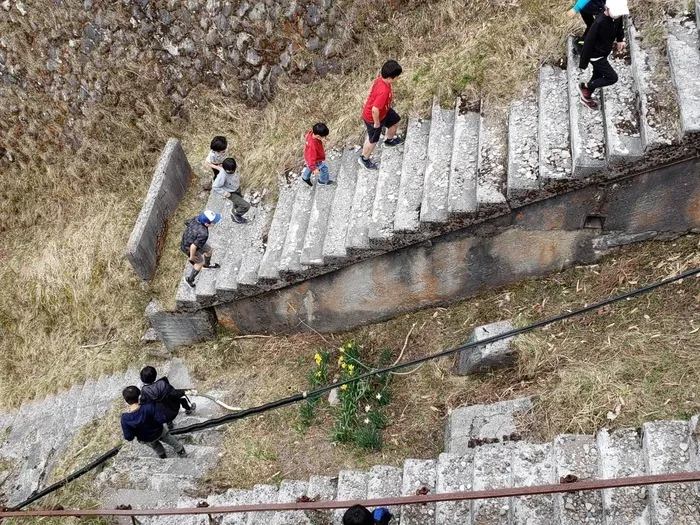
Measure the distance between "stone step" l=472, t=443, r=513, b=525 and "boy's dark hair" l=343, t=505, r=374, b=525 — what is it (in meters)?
0.99

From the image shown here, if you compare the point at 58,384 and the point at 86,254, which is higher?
the point at 86,254

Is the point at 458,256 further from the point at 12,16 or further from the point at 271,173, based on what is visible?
the point at 12,16

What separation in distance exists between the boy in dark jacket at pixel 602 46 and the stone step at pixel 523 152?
555 millimetres

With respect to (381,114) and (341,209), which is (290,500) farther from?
(381,114)

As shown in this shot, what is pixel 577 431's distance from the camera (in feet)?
17.5

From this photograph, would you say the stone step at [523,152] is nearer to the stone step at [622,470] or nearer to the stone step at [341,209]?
the stone step at [341,209]

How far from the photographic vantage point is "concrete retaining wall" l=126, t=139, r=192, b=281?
8.38m

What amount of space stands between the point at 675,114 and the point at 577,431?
2.82 metres

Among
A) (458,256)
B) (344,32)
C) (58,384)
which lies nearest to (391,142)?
(458,256)

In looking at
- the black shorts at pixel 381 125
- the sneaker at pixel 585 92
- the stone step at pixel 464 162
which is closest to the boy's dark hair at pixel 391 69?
the black shorts at pixel 381 125

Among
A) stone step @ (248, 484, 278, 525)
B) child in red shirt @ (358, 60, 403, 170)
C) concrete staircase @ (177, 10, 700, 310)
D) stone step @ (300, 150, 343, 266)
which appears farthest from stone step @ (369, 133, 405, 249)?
stone step @ (248, 484, 278, 525)

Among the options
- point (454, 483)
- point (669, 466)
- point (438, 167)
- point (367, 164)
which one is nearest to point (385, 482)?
point (454, 483)

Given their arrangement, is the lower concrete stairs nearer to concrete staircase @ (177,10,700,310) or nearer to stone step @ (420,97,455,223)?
stone step @ (420,97,455,223)

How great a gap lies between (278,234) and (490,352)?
2980 millimetres
